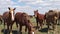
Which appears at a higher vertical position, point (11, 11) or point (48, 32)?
point (11, 11)

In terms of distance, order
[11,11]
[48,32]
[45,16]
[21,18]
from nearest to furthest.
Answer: [11,11], [21,18], [48,32], [45,16]

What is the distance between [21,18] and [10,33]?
1.67m

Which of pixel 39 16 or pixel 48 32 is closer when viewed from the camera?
pixel 48 32

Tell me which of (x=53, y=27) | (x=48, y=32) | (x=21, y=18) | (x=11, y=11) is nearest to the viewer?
(x=11, y=11)

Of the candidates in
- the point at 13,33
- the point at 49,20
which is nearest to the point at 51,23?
the point at 49,20

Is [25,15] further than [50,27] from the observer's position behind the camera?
No

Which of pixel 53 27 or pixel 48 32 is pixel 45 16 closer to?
pixel 53 27

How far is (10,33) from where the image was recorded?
17266 mm

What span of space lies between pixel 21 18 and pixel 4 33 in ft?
7.67

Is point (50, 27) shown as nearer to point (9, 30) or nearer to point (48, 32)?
point (48, 32)

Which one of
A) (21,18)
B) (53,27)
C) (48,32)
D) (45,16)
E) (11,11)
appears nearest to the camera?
(11,11)

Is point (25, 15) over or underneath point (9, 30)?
over

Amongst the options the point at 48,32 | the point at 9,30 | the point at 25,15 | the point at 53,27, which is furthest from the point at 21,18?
the point at 53,27

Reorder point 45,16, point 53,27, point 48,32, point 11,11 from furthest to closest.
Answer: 1. point 45,16
2. point 53,27
3. point 48,32
4. point 11,11
